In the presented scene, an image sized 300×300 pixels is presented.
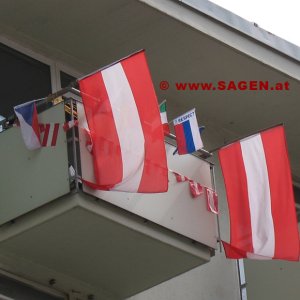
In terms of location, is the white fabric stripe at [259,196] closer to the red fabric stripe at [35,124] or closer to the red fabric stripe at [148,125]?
the red fabric stripe at [148,125]

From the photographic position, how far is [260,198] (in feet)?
31.0

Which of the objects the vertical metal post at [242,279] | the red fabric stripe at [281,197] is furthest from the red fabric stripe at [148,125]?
the vertical metal post at [242,279]

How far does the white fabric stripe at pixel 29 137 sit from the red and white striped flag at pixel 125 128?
1.58 ft

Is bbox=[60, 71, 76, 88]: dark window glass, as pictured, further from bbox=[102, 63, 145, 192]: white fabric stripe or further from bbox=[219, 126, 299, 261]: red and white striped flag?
bbox=[102, 63, 145, 192]: white fabric stripe

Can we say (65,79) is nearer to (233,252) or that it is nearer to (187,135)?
(187,135)

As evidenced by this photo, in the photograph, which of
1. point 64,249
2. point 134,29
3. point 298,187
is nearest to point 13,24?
point 134,29

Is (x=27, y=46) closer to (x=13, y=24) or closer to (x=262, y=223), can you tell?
(x=13, y=24)

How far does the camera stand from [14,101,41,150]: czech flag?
8633mm

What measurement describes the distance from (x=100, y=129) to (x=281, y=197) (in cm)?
192

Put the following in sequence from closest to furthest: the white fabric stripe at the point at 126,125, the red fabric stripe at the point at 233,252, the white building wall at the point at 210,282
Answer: the white fabric stripe at the point at 126,125 < the red fabric stripe at the point at 233,252 < the white building wall at the point at 210,282

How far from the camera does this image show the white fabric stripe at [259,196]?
9180mm

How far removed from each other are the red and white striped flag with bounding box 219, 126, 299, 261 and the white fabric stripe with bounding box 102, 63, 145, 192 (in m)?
1.24

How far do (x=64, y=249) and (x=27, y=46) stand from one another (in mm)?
2798

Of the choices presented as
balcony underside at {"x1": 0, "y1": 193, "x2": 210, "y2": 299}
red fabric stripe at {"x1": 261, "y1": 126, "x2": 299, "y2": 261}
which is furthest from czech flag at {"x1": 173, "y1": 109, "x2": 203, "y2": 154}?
red fabric stripe at {"x1": 261, "y1": 126, "x2": 299, "y2": 261}
